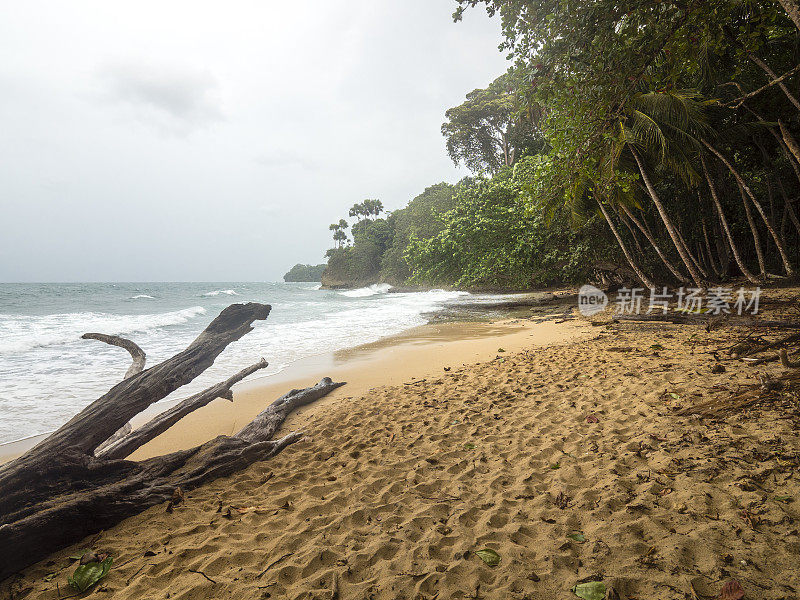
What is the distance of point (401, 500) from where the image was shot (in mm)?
3074

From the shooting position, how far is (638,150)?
37.7 ft

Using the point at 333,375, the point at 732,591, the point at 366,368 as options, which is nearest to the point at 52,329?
the point at 333,375

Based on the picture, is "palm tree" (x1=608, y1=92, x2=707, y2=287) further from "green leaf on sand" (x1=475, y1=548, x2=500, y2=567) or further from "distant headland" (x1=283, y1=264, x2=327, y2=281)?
"distant headland" (x1=283, y1=264, x2=327, y2=281)

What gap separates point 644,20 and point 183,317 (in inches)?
938

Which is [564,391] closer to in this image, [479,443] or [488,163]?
[479,443]

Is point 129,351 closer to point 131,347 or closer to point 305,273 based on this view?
point 131,347

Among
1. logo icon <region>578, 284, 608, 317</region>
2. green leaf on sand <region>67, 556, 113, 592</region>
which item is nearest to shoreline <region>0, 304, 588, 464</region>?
green leaf on sand <region>67, 556, 113, 592</region>

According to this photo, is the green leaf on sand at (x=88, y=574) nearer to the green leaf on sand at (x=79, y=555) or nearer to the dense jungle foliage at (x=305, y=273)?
the green leaf on sand at (x=79, y=555)

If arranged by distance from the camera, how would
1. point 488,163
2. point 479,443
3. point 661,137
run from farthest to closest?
point 488,163 < point 661,137 < point 479,443

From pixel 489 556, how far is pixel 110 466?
3.34 metres

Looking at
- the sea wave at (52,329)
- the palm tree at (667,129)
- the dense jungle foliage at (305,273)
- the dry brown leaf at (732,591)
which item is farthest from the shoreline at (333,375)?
the dense jungle foliage at (305,273)

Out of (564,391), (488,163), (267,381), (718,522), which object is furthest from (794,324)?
(488,163)

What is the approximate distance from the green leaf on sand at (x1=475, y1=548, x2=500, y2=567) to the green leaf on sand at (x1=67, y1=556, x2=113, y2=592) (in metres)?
2.43

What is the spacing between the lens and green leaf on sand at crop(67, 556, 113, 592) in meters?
2.35
